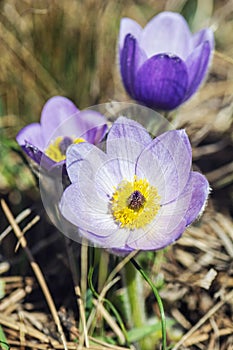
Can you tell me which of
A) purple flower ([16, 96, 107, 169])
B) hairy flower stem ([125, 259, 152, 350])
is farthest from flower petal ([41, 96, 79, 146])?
hairy flower stem ([125, 259, 152, 350])

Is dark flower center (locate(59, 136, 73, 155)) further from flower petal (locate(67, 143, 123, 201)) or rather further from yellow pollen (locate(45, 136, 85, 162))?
flower petal (locate(67, 143, 123, 201))

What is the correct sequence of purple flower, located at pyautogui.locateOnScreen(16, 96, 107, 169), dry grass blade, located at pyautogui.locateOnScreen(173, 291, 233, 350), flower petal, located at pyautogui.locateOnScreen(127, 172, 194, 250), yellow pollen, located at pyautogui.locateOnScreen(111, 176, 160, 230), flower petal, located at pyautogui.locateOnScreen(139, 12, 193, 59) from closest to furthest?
flower petal, located at pyautogui.locateOnScreen(127, 172, 194, 250) < yellow pollen, located at pyautogui.locateOnScreen(111, 176, 160, 230) < dry grass blade, located at pyautogui.locateOnScreen(173, 291, 233, 350) < purple flower, located at pyautogui.locateOnScreen(16, 96, 107, 169) < flower petal, located at pyautogui.locateOnScreen(139, 12, 193, 59)

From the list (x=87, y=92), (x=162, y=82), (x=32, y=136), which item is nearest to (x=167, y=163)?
(x=162, y=82)

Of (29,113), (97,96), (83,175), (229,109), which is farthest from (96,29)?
(83,175)

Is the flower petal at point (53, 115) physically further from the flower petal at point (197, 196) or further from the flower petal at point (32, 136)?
the flower petal at point (197, 196)

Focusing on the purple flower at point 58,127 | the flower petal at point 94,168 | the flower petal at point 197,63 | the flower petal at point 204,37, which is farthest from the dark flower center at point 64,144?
the flower petal at point 204,37

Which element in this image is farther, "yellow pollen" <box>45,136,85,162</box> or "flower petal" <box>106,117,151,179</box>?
"yellow pollen" <box>45,136,85,162</box>
